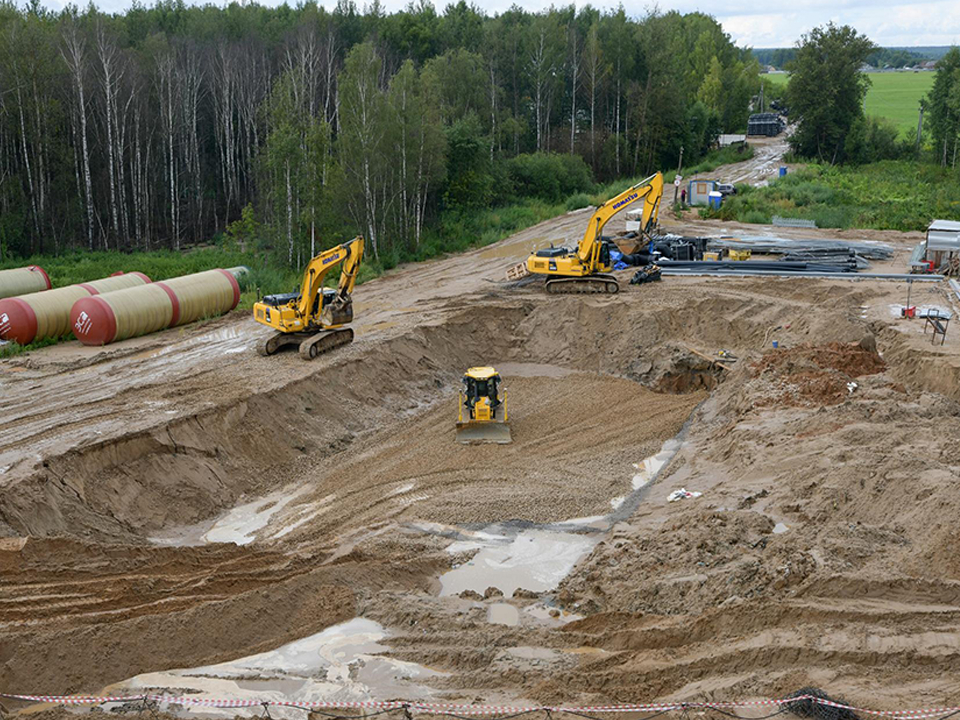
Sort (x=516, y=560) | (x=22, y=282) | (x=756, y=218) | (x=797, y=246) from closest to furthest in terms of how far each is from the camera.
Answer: (x=516, y=560), (x=22, y=282), (x=797, y=246), (x=756, y=218)

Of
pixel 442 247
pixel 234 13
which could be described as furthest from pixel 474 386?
pixel 234 13

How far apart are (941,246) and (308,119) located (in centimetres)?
A: 2395

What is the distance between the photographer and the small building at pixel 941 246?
2891 centimetres

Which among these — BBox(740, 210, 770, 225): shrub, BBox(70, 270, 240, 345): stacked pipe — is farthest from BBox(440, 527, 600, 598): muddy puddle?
BBox(740, 210, 770, 225): shrub

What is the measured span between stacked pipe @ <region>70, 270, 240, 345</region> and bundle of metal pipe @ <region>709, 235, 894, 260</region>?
17035 mm

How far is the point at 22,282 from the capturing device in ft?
100

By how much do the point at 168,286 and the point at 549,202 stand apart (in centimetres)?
2613

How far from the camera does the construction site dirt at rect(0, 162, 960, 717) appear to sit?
11211mm

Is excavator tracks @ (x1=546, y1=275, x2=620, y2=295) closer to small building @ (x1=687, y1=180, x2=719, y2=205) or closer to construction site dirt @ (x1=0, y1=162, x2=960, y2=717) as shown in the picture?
Answer: construction site dirt @ (x1=0, y1=162, x2=960, y2=717)

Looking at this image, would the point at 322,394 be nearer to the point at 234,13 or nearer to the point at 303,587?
the point at 303,587

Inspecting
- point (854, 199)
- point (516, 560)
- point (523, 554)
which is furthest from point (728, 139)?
point (516, 560)

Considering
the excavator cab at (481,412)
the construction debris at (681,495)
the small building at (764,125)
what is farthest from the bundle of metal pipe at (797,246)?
the small building at (764,125)

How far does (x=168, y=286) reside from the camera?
93.8 feet

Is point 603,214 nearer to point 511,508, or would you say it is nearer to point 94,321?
point 511,508
